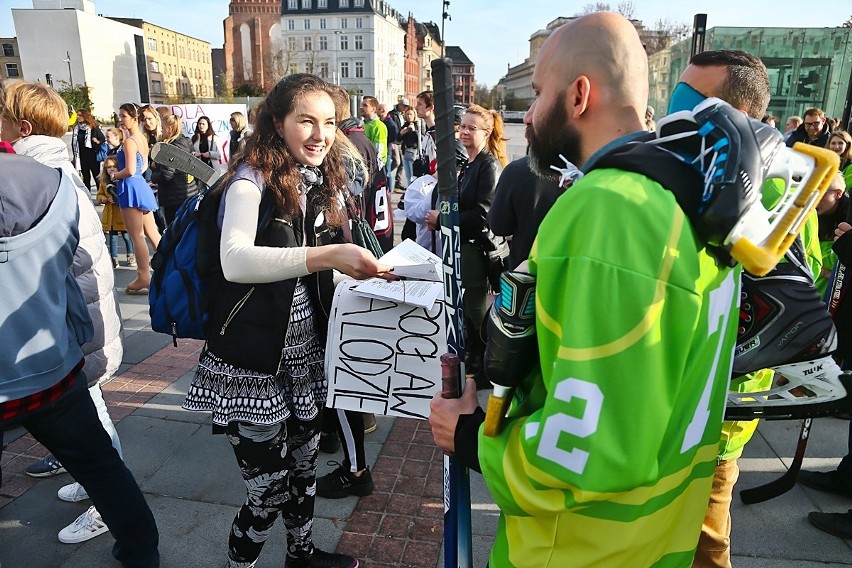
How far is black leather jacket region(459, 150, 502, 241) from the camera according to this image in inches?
173

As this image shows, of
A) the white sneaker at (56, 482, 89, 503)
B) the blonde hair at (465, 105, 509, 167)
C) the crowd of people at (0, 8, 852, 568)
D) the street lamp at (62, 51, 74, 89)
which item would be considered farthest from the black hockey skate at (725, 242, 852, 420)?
the street lamp at (62, 51, 74, 89)

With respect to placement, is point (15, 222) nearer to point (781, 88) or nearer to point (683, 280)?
point (683, 280)

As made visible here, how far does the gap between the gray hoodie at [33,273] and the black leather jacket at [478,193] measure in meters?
2.77

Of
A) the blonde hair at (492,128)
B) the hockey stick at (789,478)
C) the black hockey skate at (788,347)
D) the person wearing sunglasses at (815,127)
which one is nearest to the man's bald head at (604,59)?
the black hockey skate at (788,347)

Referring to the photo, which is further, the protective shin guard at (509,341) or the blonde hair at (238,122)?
the blonde hair at (238,122)

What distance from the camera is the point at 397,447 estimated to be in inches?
144

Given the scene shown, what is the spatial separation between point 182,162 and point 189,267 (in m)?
0.54

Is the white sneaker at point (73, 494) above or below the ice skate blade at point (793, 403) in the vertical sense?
below

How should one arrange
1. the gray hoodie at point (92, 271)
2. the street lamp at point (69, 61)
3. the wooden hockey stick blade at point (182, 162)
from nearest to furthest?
the wooden hockey stick blade at point (182, 162) < the gray hoodie at point (92, 271) < the street lamp at point (69, 61)

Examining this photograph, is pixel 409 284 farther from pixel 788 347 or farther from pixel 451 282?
pixel 788 347

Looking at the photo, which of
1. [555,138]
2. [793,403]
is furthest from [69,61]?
[793,403]

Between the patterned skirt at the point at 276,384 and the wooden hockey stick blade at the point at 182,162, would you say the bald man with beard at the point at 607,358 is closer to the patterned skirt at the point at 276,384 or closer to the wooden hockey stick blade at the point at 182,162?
the patterned skirt at the point at 276,384

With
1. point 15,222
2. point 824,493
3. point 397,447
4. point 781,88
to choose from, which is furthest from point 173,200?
point 781,88

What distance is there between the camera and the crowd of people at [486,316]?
3.01ft
